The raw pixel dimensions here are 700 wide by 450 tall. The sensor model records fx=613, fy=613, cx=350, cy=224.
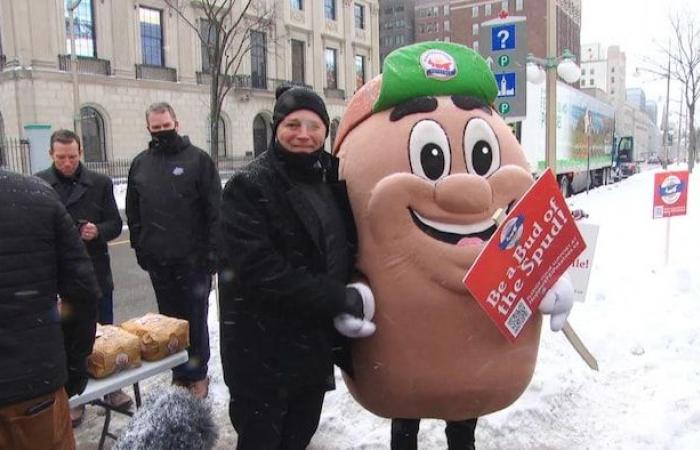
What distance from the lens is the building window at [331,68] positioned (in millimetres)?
39062

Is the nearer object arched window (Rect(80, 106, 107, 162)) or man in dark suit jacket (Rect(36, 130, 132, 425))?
man in dark suit jacket (Rect(36, 130, 132, 425))

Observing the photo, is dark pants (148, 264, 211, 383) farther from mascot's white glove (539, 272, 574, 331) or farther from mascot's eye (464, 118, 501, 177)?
mascot's white glove (539, 272, 574, 331)

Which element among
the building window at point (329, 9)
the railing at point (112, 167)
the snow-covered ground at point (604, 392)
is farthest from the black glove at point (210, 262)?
the building window at point (329, 9)

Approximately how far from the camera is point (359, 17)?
41.3 metres

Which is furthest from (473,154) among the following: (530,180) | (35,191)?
(35,191)

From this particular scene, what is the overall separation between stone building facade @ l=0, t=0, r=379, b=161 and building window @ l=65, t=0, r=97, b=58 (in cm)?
4

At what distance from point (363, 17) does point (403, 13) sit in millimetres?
48644

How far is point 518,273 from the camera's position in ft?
7.89

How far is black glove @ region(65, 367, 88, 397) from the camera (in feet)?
8.09

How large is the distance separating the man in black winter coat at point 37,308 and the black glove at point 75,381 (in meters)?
0.05

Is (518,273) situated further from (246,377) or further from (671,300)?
(671,300)

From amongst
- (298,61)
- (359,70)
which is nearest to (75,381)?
(298,61)

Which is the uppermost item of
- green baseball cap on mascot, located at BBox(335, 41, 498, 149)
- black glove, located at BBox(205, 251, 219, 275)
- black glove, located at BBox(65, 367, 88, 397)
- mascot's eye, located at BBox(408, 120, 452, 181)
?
green baseball cap on mascot, located at BBox(335, 41, 498, 149)

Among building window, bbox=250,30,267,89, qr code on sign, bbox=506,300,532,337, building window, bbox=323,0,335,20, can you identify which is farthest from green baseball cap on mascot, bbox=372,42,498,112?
building window, bbox=323,0,335,20
